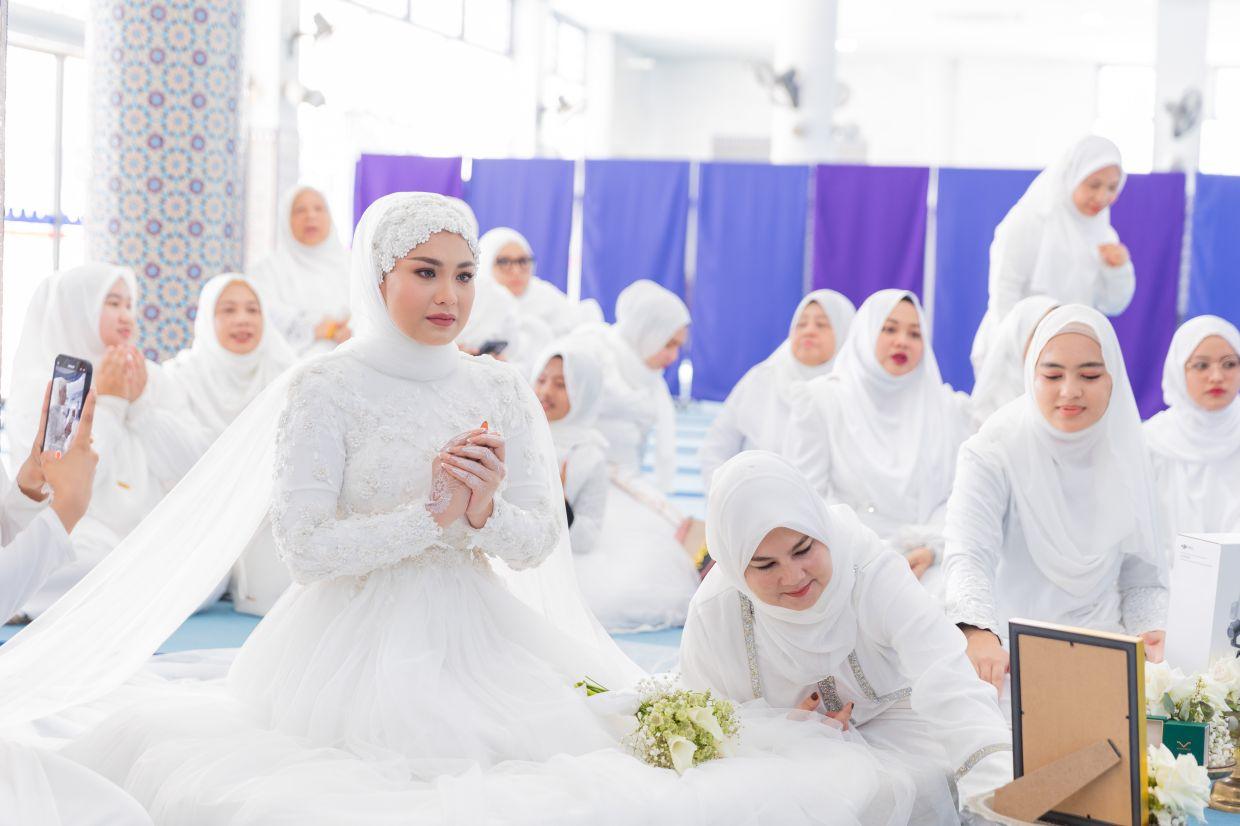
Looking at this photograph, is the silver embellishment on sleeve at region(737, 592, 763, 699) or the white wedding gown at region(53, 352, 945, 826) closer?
the white wedding gown at region(53, 352, 945, 826)

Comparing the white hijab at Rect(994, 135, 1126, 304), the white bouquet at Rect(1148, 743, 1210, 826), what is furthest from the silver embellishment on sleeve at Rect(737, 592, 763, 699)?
the white hijab at Rect(994, 135, 1126, 304)

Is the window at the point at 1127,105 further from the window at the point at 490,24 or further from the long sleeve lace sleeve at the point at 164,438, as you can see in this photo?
the long sleeve lace sleeve at the point at 164,438

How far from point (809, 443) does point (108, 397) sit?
228 cm

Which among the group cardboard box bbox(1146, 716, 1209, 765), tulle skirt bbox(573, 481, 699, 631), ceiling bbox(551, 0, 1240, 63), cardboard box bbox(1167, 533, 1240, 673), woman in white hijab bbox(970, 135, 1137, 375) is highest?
ceiling bbox(551, 0, 1240, 63)

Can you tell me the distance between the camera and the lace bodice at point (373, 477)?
2395 millimetres

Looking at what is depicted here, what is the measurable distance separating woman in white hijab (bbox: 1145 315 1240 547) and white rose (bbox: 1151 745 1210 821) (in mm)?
2294

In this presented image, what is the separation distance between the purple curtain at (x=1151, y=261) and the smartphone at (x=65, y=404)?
676 centimetres

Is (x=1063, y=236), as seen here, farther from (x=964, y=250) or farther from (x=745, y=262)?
(x=745, y=262)

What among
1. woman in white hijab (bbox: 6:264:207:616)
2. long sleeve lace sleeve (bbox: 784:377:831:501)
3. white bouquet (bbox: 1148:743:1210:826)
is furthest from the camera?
long sleeve lace sleeve (bbox: 784:377:831:501)

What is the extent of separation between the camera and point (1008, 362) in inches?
195

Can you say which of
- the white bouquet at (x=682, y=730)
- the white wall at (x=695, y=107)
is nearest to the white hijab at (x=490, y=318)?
the white bouquet at (x=682, y=730)

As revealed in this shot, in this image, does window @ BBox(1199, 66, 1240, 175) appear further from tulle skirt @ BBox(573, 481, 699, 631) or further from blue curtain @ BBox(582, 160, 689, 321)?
tulle skirt @ BBox(573, 481, 699, 631)

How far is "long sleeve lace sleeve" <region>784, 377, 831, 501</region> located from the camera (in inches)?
187

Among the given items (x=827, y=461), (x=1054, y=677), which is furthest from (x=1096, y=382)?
(x=827, y=461)
